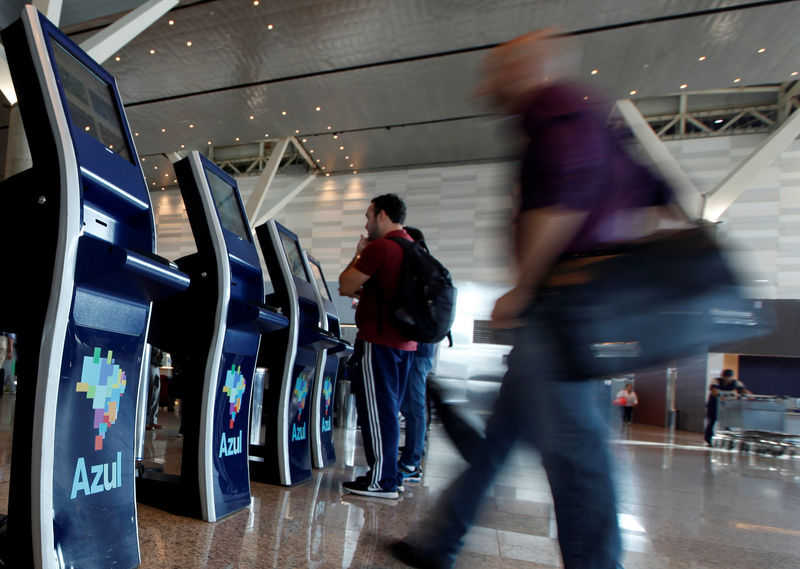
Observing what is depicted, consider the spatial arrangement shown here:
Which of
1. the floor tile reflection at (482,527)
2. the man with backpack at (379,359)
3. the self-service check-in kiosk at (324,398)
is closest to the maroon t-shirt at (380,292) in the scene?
the man with backpack at (379,359)

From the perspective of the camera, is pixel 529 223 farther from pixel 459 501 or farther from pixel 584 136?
pixel 459 501

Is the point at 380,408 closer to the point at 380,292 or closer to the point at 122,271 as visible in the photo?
the point at 380,292

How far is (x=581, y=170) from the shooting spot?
3.62 feet

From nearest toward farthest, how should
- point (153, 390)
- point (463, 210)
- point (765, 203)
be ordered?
point (153, 390) → point (765, 203) → point (463, 210)

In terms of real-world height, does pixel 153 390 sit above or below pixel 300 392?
below

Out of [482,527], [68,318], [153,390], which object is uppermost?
[68,318]

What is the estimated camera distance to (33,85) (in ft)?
4.38

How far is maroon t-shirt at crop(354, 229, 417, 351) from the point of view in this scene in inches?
95.5

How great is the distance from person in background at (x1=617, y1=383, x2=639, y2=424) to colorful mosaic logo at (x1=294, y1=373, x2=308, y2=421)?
457 inches

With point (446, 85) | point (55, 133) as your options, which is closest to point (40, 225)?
point (55, 133)

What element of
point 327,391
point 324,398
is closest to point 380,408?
point 324,398

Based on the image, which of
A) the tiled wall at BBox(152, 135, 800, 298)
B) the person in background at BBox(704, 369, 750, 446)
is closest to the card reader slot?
the person in background at BBox(704, 369, 750, 446)

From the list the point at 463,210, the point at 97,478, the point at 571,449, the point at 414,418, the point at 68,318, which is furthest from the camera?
the point at 463,210

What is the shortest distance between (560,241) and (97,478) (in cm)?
127
